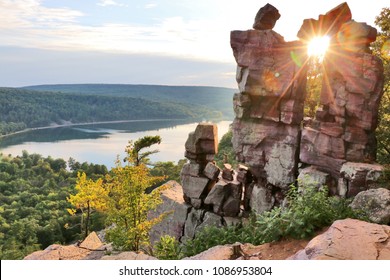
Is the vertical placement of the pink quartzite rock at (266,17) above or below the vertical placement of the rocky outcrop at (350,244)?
above

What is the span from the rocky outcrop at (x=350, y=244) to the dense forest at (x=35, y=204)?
14454 millimetres

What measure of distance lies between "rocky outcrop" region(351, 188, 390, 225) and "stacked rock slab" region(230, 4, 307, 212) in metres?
7.73

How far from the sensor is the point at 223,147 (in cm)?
4841

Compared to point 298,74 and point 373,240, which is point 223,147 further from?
point 373,240

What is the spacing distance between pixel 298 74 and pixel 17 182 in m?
62.6

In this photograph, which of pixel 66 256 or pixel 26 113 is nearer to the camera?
pixel 66 256

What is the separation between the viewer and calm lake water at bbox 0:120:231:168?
10219cm

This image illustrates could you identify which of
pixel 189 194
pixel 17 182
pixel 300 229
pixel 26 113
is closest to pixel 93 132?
pixel 26 113

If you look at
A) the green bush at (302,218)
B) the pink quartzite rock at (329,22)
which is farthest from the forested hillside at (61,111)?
the green bush at (302,218)

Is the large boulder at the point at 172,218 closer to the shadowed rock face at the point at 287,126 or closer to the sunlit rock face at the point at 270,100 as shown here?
the shadowed rock face at the point at 287,126

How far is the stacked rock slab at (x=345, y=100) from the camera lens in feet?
53.3

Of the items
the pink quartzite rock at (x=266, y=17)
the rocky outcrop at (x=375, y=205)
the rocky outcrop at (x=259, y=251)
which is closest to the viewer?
the rocky outcrop at (x=259, y=251)

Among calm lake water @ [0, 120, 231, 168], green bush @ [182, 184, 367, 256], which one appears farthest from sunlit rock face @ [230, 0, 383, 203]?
calm lake water @ [0, 120, 231, 168]

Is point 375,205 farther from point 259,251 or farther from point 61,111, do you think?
point 61,111
